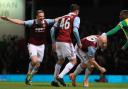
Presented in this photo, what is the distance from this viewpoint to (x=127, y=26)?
56.0ft

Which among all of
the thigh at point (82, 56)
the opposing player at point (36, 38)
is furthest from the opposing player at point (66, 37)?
the opposing player at point (36, 38)

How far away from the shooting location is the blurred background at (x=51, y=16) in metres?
25.8

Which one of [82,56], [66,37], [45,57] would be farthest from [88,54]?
[45,57]

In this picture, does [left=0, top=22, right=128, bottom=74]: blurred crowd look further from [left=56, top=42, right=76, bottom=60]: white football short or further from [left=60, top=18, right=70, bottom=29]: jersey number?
[left=60, top=18, right=70, bottom=29]: jersey number

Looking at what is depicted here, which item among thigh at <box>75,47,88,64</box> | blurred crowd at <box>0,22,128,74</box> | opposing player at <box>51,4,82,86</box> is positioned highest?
opposing player at <box>51,4,82,86</box>

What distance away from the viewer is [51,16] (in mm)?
27938

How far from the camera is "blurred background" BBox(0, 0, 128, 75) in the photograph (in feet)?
84.8

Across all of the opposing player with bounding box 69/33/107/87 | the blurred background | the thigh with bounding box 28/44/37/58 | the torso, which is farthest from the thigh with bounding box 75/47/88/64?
the blurred background

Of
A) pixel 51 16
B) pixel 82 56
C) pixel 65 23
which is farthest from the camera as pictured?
pixel 51 16

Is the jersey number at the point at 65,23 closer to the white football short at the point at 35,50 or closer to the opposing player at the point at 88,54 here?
the opposing player at the point at 88,54

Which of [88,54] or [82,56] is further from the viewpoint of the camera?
[82,56]

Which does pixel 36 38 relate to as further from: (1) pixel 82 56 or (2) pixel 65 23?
(1) pixel 82 56

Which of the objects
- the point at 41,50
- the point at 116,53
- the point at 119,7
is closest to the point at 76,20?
the point at 41,50

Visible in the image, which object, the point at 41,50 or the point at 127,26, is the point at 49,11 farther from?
the point at 127,26
